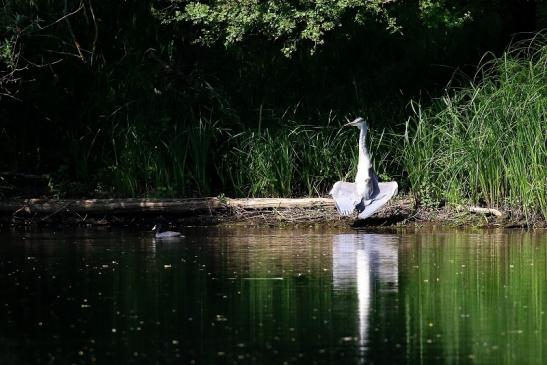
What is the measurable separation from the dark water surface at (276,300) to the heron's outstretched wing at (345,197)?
98cm

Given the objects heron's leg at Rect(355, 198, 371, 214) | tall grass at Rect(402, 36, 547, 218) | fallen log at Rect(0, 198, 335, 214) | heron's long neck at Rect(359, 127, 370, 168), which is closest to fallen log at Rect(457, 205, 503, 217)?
tall grass at Rect(402, 36, 547, 218)

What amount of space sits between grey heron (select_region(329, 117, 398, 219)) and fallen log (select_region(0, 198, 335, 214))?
3.97ft

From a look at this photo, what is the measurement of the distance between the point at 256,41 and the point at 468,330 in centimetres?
1130

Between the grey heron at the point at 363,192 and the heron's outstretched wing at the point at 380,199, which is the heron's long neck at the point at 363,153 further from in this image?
the heron's outstretched wing at the point at 380,199

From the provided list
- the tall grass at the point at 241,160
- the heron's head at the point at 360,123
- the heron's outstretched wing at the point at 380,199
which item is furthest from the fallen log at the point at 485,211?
the tall grass at the point at 241,160

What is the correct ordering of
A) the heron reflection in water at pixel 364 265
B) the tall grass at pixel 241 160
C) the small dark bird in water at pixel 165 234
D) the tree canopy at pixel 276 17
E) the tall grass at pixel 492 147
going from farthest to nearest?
the tall grass at pixel 241 160, the tree canopy at pixel 276 17, the tall grass at pixel 492 147, the small dark bird in water at pixel 165 234, the heron reflection in water at pixel 364 265

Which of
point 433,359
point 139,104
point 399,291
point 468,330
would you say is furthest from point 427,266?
point 139,104

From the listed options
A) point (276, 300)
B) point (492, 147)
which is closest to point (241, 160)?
point (492, 147)

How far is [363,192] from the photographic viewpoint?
15.5 metres

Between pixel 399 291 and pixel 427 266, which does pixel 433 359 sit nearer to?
pixel 399 291

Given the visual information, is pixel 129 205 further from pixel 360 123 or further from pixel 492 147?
pixel 492 147

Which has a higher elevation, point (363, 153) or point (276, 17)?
point (276, 17)

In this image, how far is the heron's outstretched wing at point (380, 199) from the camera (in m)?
15.6

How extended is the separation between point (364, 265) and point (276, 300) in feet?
7.15
